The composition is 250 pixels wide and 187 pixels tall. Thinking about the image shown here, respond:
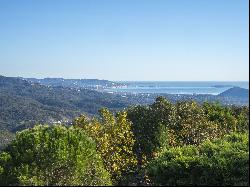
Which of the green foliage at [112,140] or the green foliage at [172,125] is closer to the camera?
the green foliage at [112,140]

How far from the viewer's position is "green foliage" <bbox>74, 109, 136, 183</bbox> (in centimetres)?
3647

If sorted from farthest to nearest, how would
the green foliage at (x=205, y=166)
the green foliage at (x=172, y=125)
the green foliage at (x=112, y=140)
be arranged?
the green foliage at (x=172, y=125) → the green foliage at (x=112, y=140) → the green foliage at (x=205, y=166)

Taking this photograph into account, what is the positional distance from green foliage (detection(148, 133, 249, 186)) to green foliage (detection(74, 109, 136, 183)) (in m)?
9.98

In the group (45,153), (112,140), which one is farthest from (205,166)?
(112,140)

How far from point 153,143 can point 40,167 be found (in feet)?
75.3

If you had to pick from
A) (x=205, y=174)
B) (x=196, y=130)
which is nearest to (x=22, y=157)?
(x=205, y=174)

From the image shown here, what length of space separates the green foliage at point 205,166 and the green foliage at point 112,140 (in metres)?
9.98

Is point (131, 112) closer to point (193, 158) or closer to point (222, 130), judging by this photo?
point (222, 130)

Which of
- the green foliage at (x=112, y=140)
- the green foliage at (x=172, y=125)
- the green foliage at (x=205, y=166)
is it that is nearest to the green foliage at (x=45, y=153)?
the green foliage at (x=205, y=166)

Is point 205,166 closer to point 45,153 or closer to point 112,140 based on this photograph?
point 45,153

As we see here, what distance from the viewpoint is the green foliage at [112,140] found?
36.5 metres

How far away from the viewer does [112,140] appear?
1507 inches

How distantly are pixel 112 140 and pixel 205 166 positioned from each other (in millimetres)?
15488

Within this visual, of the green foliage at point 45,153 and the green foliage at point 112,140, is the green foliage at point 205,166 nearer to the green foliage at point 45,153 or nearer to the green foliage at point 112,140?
the green foliage at point 45,153
